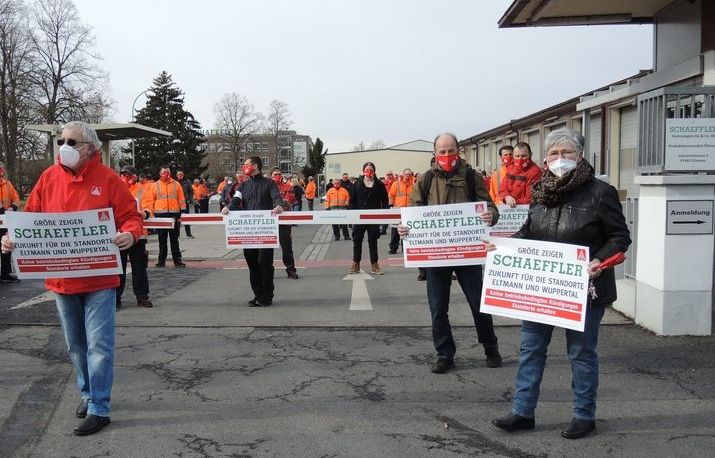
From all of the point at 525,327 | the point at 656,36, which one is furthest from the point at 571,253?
the point at 656,36

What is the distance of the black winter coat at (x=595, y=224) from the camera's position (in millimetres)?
3992

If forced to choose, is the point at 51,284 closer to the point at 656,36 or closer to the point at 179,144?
the point at 656,36

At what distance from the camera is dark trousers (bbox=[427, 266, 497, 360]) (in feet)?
18.3

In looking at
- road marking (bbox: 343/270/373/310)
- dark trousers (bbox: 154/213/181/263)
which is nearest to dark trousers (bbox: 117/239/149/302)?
road marking (bbox: 343/270/373/310)

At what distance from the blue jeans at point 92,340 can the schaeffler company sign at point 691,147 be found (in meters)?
5.42

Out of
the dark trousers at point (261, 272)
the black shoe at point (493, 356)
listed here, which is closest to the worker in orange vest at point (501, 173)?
the dark trousers at point (261, 272)

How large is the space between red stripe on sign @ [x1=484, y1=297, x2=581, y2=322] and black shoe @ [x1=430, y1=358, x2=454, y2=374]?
4.07ft

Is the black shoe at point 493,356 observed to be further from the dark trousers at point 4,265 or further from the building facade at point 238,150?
the building facade at point 238,150

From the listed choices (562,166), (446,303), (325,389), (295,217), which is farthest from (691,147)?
(295,217)

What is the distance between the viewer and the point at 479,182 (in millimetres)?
5668

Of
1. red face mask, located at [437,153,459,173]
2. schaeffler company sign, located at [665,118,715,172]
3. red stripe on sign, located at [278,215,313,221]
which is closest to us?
red face mask, located at [437,153,459,173]

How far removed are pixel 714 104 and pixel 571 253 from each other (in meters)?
3.73

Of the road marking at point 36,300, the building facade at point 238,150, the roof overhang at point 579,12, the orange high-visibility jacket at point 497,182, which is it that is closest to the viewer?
the road marking at point 36,300

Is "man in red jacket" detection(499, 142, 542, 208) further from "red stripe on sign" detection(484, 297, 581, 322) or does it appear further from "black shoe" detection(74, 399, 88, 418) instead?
"black shoe" detection(74, 399, 88, 418)
